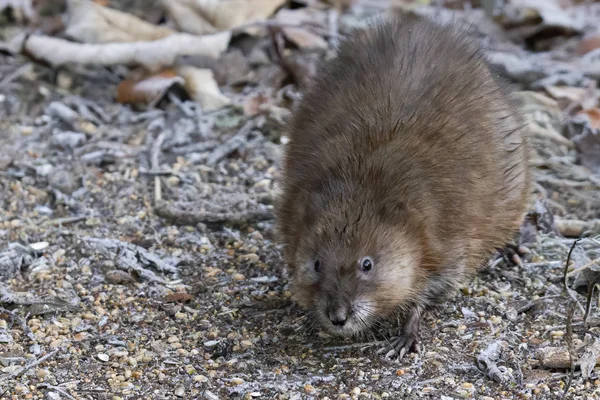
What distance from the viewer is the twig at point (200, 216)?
17.5ft

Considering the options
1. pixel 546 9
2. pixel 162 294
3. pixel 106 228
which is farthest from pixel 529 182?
pixel 546 9

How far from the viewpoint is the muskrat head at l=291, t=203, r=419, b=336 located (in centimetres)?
397

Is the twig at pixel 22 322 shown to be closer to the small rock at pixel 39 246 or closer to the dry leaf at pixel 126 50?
the small rock at pixel 39 246

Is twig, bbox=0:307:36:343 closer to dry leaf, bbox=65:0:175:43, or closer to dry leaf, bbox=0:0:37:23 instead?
dry leaf, bbox=65:0:175:43

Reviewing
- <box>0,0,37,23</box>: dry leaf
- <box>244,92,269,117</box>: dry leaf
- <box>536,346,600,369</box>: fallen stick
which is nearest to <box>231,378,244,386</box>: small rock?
<box>536,346,600,369</box>: fallen stick

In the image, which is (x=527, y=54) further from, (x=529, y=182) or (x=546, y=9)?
(x=529, y=182)

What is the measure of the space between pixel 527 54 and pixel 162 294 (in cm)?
468

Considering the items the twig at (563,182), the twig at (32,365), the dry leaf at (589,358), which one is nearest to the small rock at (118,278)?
the twig at (32,365)

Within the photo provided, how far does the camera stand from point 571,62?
295 inches

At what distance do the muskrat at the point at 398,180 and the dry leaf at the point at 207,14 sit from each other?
2.61m

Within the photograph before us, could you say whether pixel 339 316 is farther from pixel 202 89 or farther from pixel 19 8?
pixel 19 8

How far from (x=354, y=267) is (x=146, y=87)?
3333mm

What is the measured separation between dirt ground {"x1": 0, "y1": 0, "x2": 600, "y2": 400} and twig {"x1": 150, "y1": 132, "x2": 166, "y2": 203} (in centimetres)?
2

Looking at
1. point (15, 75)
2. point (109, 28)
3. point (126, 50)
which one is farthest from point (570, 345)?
point (15, 75)
